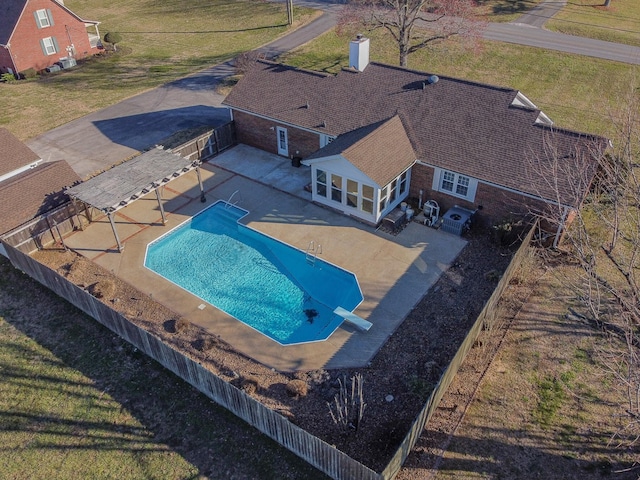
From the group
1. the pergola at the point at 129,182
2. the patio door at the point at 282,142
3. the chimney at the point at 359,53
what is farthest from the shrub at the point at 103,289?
the chimney at the point at 359,53

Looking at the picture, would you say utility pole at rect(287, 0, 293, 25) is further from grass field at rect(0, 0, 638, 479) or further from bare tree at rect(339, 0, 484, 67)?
grass field at rect(0, 0, 638, 479)

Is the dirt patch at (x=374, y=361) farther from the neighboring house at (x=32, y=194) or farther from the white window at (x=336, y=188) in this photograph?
the white window at (x=336, y=188)

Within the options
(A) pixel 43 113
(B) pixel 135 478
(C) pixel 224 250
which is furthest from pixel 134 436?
(A) pixel 43 113

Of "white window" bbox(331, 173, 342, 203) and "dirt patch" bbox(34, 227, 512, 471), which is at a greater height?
"white window" bbox(331, 173, 342, 203)

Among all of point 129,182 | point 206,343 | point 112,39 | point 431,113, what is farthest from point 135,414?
point 112,39

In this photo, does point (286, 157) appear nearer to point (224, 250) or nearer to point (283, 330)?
point (224, 250)

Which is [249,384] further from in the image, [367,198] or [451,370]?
[367,198]

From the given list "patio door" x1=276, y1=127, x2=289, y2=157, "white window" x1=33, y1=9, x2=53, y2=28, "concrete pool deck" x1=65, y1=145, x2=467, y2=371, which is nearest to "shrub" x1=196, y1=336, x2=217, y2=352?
"concrete pool deck" x1=65, y1=145, x2=467, y2=371
